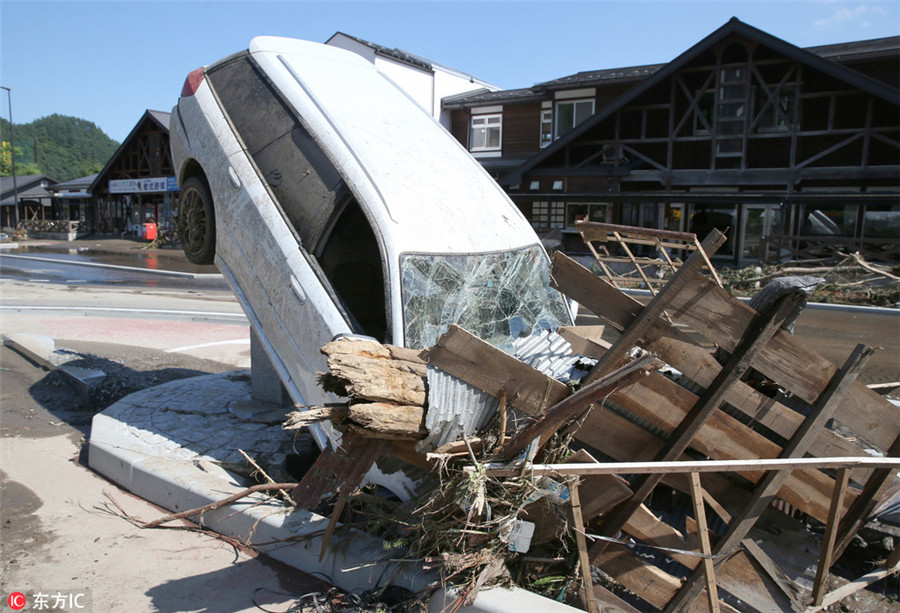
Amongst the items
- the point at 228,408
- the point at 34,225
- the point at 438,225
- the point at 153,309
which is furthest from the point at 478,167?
the point at 34,225

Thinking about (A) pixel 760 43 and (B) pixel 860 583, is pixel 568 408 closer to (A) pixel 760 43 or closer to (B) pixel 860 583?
(B) pixel 860 583

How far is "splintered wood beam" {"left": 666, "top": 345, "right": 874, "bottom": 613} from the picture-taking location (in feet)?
9.70

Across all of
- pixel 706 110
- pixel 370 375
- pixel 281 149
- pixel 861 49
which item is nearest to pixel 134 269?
pixel 281 149

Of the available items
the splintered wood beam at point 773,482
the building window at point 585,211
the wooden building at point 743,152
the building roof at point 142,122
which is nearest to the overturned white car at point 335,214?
the splintered wood beam at point 773,482

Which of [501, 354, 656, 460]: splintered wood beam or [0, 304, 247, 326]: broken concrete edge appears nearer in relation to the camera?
[501, 354, 656, 460]: splintered wood beam

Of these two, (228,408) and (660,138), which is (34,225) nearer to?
(660,138)

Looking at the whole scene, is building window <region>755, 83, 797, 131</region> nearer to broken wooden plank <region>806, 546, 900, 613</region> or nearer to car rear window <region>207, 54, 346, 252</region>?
car rear window <region>207, 54, 346, 252</region>

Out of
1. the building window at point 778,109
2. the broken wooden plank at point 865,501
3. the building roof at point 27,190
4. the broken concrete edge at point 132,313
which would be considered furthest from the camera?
the building roof at point 27,190

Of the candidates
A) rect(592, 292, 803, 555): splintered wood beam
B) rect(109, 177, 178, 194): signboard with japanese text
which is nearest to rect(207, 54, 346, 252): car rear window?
rect(592, 292, 803, 555): splintered wood beam

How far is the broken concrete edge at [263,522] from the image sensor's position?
3141mm

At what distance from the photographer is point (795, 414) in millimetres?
→ 3023

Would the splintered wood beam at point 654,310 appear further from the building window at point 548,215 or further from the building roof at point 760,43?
the building window at point 548,215

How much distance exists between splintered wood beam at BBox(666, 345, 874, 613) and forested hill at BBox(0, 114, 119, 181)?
462ft

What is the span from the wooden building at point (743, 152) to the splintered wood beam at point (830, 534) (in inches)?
708
